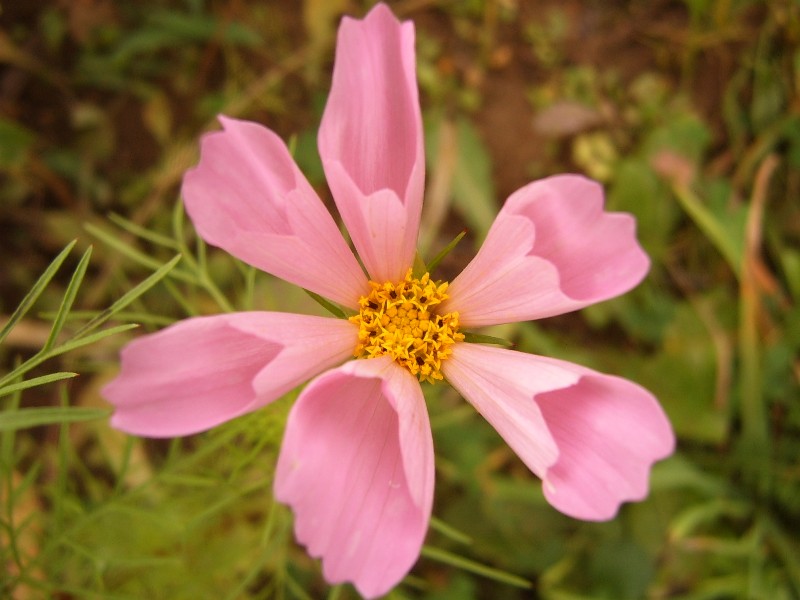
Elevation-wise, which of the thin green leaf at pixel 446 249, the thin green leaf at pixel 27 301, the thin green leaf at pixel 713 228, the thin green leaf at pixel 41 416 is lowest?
the thin green leaf at pixel 713 228

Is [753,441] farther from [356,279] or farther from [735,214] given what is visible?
[356,279]

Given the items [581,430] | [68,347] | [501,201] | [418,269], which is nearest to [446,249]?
[418,269]

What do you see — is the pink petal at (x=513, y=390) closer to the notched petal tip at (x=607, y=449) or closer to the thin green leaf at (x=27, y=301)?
the notched petal tip at (x=607, y=449)

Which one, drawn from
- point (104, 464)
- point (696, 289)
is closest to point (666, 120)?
point (696, 289)

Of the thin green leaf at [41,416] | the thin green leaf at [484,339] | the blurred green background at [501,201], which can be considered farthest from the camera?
the blurred green background at [501,201]

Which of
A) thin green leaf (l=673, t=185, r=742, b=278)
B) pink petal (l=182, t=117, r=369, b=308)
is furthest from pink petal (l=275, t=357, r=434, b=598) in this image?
thin green leaf (l=673, t=185, r=742, b=278)

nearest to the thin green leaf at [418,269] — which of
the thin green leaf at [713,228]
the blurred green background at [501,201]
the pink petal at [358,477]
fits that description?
the pink petal at [358,477]

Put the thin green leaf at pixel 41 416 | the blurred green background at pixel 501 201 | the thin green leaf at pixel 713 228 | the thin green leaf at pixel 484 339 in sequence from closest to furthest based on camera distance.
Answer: the thin green leaf at pixel 41 416, the thin green leaf at pixel 484 339, the blurred green background at pixel 501 201, the thin green leaf at pixel 713 228

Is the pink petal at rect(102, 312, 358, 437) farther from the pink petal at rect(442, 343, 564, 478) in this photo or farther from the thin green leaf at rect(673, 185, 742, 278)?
the thin green leaf at rect(673, 185, 742, 278)
